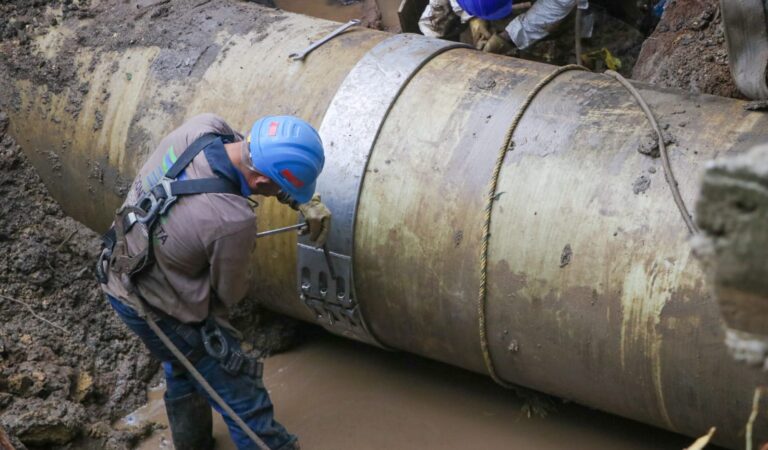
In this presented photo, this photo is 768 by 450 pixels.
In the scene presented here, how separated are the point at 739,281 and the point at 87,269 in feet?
13.1

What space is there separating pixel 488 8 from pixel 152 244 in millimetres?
2773

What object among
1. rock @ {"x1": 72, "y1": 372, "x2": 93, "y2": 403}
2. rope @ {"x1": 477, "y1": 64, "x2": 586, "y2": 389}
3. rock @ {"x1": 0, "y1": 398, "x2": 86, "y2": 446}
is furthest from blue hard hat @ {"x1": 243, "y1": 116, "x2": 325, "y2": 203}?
rock @ {"x1": 72, "y1": 372, "x2": 93, "y2": 403}

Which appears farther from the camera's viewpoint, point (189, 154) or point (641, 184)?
point (189, 154)

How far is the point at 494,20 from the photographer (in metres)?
5.72

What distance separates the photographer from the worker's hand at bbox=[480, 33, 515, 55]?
5672mm

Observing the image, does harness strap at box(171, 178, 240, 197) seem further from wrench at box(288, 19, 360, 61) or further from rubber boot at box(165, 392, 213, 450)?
rubber boot at box(165, 392, 213, 450)

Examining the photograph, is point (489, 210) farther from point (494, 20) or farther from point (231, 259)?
point (494, 20)

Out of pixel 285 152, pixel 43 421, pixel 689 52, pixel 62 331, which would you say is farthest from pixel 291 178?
pixel 689 52

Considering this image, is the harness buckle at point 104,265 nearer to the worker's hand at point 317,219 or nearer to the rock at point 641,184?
the worker's hand at point 317,219

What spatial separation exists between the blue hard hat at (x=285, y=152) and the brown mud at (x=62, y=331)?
1.50 metres

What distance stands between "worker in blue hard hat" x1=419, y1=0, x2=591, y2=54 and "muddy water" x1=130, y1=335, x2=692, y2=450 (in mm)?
2115

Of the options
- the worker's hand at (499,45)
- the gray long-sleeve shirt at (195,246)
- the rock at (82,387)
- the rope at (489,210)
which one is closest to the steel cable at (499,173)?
the rope at (489,210)

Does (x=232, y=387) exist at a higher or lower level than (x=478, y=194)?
lower

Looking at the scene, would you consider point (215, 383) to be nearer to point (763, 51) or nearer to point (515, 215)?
point (515, 215)
